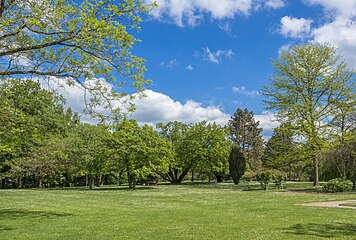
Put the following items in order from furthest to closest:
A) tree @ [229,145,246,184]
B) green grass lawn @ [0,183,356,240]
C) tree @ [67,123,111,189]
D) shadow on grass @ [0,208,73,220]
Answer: tree @ [229,145,246,184] → tree @ [67,123,111,189] → shadow on grass @ [0,208,73,220] → green grass lawn @ [0,183,356,240]

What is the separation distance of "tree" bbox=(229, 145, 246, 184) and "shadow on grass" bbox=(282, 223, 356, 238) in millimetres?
42123

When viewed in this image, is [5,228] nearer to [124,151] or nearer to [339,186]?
[339,186]

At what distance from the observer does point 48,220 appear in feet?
43.4

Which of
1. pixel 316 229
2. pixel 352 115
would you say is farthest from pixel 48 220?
pixel 352 115

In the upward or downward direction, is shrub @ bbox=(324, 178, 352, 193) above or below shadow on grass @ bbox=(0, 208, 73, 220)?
above

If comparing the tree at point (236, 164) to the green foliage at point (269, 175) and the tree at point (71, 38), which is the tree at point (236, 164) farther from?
the tree at point (71, 38)

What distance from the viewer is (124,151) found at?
125 feet

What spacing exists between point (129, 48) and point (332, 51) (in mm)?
31101

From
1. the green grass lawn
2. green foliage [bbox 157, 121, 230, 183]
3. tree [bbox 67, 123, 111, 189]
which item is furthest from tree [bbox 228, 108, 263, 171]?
the green grass lawn

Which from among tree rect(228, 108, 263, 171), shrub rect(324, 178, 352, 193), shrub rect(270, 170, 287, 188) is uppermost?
tree rect(228, 108, 263, 171)

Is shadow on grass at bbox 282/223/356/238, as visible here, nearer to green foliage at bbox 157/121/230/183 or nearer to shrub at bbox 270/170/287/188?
shrub at bbox 270/170/287/188

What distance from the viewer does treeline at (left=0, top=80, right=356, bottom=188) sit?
1348 cm

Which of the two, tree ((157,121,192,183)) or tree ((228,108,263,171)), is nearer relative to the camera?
tree ((157,121,192,183))

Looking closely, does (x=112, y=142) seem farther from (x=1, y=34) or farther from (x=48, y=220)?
(x=1, y=34)
